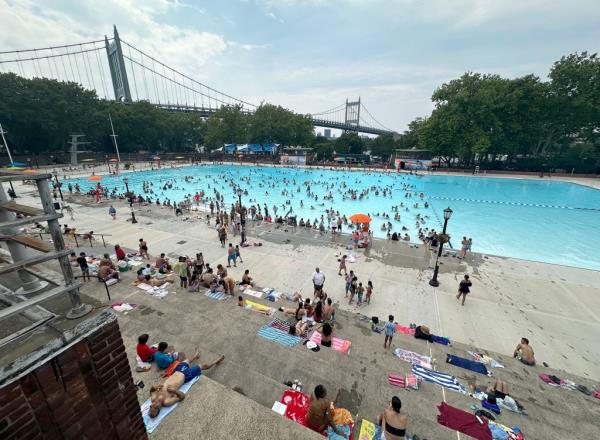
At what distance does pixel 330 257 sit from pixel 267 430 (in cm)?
1222

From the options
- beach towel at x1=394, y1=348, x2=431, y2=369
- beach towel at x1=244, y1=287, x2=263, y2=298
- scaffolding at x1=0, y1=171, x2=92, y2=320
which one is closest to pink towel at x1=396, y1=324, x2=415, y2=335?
beach towel at x1=394, y1=348, x2=431, y2=369

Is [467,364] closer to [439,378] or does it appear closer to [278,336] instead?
[439,378]

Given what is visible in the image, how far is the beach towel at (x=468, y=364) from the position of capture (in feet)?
24.6

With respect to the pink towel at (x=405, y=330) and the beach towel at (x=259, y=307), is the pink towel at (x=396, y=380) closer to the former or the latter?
the pink towel at (x=405, y=330)

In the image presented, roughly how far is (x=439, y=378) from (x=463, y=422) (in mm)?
1396

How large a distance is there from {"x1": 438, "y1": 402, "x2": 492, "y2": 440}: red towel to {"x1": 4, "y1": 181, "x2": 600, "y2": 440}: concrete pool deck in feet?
0.86

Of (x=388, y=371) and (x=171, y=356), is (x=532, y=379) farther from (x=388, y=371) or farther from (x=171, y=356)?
(x=171, y=356)

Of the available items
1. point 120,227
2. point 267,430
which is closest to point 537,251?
point 267,430

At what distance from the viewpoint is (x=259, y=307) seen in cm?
998

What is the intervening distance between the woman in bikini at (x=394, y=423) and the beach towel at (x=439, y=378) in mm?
2337

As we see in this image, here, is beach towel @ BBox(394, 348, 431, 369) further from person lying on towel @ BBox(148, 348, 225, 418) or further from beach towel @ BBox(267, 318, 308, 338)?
person lying on towel @ BBox(148, 348, 225, 418)

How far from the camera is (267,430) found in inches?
154

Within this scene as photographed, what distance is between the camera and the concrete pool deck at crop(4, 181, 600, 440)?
212 inches

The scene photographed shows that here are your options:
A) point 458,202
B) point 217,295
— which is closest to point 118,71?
point 458,202
